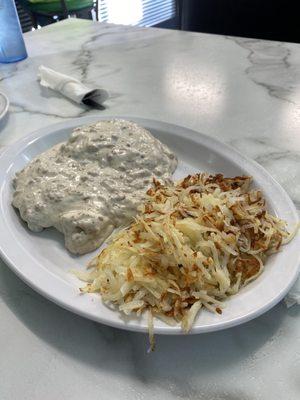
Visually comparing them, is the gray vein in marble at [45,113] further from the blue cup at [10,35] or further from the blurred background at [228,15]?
the blurred background at [228,15]

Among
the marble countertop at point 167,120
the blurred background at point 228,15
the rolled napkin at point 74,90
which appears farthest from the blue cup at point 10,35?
the blurred background at point 228,15

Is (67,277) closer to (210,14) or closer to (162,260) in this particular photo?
(162,260)

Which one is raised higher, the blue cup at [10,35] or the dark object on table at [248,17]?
the blue cup at [10,35]

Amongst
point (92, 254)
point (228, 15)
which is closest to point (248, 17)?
point (228, 15)

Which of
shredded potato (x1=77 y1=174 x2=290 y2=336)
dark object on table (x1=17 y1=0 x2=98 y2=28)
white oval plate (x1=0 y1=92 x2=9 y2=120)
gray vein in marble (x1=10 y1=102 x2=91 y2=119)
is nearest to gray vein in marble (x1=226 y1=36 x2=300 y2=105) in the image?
gray vein in marble (x1=10 y1=102 x2=91 y2=119)

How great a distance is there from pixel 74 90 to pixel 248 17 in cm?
149

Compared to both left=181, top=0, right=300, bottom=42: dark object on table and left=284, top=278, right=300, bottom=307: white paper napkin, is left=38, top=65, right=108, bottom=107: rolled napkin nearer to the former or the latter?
left=284, top=278, right=300, bottom=307: white paper napkin

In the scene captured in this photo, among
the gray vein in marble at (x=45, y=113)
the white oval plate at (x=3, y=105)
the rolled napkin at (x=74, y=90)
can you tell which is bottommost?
the gray vein in marble at (x=45, y=113)

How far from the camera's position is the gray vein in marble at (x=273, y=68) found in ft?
4.64

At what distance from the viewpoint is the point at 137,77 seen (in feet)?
5.09

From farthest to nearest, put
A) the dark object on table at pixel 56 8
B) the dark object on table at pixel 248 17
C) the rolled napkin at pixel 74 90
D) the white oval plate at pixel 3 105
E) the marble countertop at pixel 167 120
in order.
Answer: the dark object on table at pixel 56 8, the dark object on table at pixel 248 17, the rolled napkin at pixel 74 90, the white oval plate at pixel 3 105, the marble countertop at pixel 167 120

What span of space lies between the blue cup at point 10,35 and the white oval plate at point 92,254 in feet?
2.31

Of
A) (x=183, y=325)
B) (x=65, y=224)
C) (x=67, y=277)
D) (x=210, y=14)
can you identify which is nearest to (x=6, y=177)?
(x=65, y=224)

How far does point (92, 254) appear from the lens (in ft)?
2.59
